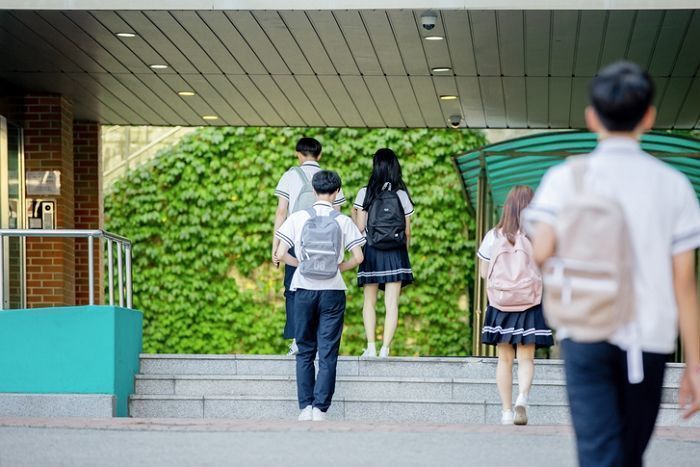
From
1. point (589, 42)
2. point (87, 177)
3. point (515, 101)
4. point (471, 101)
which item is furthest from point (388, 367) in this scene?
point (87, 177)

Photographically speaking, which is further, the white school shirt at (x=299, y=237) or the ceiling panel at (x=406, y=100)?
Result: the ceiling panel at (x=406, y=100)

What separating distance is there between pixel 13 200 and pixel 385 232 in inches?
211

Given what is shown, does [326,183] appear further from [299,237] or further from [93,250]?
[93,250]

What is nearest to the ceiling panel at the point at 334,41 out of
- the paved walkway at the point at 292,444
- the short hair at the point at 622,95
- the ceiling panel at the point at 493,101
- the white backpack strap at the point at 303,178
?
the white backpack strap at the point at 303,178

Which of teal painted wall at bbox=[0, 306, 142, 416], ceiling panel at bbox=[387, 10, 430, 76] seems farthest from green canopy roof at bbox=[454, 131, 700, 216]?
teal painted wall at bbox=[0, 306, 142, 416]

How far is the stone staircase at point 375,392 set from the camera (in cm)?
1045

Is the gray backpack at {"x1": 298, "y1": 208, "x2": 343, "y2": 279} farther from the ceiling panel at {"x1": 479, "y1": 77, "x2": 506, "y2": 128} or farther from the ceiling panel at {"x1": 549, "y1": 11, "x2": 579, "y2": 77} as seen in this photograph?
the ceiling panel at {"x1": 479, "y1": 77, "x2": 506, "y2": 128}

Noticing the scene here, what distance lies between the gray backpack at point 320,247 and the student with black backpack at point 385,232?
67.1 inches

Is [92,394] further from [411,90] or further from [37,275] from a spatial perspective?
[411,90]

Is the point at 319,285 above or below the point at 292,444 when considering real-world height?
above

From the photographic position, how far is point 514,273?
9078mm

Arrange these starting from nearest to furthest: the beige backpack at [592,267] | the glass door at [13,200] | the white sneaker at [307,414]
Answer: the beige backpack at [592,267] → the white sneaker at [307,414] → the glass door at [13,200]

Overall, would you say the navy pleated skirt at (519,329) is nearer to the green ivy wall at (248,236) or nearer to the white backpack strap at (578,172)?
the white backpack strap at (578,172)

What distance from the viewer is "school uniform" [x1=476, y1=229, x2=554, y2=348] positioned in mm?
9102
